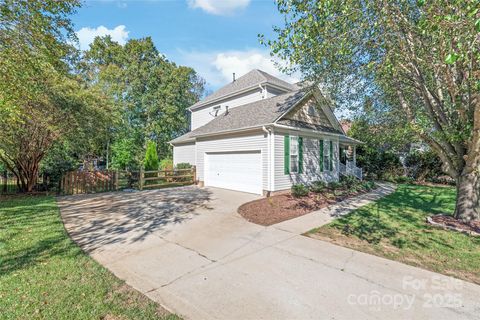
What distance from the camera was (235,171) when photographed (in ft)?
37.3

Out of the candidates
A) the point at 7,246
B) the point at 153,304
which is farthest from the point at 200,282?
the point at 7,246

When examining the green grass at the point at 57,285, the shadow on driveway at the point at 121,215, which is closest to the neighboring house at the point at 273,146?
the shadow on driveway at the point at 121,215

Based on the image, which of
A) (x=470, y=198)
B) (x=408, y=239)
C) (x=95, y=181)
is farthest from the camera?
(x=95, y=181)

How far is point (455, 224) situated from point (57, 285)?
27.8 feet

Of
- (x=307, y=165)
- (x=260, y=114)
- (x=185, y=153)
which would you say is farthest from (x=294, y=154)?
(x=185, y=153)

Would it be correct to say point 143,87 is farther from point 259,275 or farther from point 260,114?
point 259,275

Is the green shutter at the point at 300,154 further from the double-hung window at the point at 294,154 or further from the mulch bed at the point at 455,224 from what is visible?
→ the mulch bed at the point at 455,224

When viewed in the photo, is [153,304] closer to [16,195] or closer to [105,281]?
[105,281]

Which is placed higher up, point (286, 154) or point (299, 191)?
point (286, 154)

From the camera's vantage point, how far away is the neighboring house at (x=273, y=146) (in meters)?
9.88

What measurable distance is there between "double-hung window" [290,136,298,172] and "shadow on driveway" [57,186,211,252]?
13.3 feet

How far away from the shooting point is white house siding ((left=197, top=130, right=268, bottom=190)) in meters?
9.87

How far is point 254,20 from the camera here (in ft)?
27.8

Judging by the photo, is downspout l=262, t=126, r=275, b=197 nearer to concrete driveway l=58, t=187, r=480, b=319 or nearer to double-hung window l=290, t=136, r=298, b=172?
double-hung window l=290, t=136, r=298, b=172
